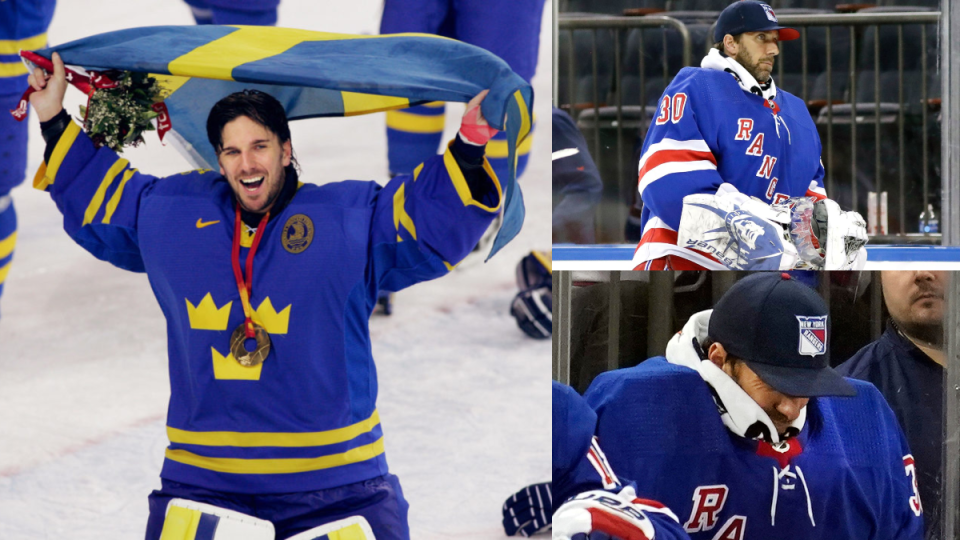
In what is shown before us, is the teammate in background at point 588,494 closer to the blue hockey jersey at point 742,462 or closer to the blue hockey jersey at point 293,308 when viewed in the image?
the blue hockey jersey at point 742,462

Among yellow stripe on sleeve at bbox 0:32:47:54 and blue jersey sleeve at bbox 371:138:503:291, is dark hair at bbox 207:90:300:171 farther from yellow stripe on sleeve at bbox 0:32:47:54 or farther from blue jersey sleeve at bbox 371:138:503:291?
yellow stripe on sleeve at bbox 0:32:47:54

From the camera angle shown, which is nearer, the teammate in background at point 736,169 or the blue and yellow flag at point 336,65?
the teammate in background at point 736,169

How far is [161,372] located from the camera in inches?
117

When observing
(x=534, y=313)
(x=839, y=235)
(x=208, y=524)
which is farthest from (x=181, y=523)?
(x=534, y=313)

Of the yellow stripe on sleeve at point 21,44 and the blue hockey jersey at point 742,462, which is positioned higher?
the yellow stripe on sleeve at point 21,44

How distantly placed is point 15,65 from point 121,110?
0.87 metres

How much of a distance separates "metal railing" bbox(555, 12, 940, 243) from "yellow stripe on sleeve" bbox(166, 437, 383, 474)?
1.69 feet

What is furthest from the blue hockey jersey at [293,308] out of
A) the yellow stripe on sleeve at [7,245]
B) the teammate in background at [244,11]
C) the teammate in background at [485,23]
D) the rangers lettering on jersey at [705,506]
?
the yellow stripe on sleeve at [7,245]

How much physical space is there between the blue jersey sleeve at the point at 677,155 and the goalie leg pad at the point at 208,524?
71 centimetres

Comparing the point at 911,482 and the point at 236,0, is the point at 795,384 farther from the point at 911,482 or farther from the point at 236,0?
the point at 236,0

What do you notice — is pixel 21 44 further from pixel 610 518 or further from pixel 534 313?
pixel 610 518

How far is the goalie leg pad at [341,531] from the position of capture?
164cm

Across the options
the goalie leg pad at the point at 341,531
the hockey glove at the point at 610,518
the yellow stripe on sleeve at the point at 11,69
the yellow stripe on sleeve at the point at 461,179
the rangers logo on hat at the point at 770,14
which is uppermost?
the yellow stripe on sleeve at the point at 11,69

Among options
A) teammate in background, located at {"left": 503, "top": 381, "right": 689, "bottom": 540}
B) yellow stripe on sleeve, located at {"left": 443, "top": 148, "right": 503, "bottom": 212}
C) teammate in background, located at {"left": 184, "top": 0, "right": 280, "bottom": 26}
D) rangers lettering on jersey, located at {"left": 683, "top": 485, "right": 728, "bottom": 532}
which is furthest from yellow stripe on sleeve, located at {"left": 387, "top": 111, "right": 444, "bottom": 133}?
rangers lettering on jersey, located at {"left": 683, "top": 485, "right": 728, "bottom": 532}
